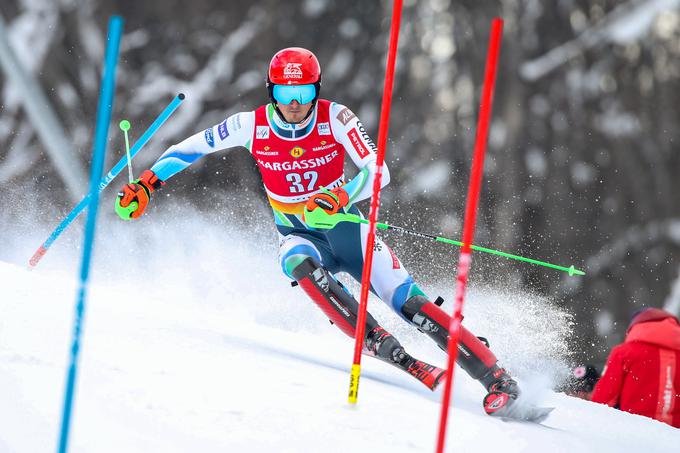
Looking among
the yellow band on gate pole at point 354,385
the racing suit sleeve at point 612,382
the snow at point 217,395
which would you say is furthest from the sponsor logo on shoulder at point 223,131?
the racing suit sleeve at point 612,382

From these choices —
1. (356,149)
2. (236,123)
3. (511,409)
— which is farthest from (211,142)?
(511,409)

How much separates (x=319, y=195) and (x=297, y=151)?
0.37 m

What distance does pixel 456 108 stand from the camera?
9492 millimetres

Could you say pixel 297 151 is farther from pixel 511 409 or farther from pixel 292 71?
pixel 511 409

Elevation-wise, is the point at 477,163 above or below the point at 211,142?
below

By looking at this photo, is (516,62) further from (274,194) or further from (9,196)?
(274,194)

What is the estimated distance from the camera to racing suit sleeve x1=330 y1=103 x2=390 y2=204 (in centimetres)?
333

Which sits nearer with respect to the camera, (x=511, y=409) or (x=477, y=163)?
(x=477, y=163)

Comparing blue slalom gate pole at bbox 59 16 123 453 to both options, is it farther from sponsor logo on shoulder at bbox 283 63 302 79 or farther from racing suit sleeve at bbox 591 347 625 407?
racing suit sleeve at bbox 591 347 625 407

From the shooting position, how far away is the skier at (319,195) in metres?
3.21

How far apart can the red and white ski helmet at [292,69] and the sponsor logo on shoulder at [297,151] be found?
11.4 inches

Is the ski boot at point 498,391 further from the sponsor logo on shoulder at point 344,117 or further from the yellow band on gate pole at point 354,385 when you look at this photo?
the sponsor logo on shoulder at point 344,117

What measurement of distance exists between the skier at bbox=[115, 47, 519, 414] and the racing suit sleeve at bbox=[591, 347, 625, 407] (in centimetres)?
62

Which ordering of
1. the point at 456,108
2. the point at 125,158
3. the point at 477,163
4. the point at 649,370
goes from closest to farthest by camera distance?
the point at 477,163 < the point at 649,370 < the point at 125,158 < the point at 456,108
